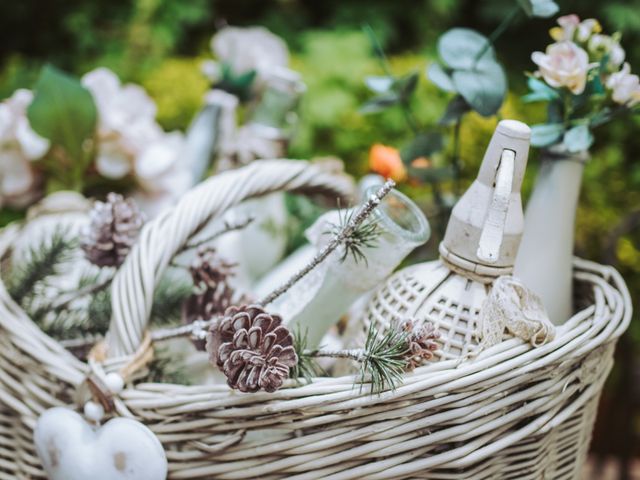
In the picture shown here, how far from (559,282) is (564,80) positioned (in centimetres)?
19

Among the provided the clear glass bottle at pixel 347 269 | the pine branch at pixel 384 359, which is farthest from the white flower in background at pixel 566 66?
the pine branch at pixel 384 359

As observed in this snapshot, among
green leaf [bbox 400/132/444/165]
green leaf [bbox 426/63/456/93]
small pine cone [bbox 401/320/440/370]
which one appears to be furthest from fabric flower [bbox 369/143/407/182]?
small pine cone [bbox 401/320/440/370]

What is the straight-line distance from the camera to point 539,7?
66 centimetres

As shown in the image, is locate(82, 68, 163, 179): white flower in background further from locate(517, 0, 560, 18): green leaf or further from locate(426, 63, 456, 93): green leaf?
locate(517, 0, 560, 18): green leaf

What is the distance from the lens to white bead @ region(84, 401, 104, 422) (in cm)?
55

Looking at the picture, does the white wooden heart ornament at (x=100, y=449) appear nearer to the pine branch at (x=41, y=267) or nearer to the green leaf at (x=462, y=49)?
the pine branch at (x=41, y=267)

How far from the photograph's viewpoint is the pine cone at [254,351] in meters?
0.50

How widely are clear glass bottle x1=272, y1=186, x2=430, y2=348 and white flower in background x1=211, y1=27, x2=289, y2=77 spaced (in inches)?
18.0

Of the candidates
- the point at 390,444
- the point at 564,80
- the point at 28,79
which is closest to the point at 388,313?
the point at 390,444

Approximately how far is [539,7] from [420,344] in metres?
0.36

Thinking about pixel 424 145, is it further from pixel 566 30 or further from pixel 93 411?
pixel 93 411

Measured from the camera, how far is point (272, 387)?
0.50 metres

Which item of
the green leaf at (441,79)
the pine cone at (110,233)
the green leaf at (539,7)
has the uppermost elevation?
the green leaf at (539,7)

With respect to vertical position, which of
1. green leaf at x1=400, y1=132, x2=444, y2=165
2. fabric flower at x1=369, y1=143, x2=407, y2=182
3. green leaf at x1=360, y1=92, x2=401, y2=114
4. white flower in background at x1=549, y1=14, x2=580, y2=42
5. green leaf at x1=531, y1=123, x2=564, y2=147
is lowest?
fabric flower at x1=369, y1=143, x2=407, y2=182
